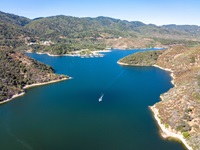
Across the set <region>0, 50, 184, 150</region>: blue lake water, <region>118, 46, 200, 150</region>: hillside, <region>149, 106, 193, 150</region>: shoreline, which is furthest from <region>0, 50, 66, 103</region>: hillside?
<region>149, 106, 193, 150</region>: shoreline

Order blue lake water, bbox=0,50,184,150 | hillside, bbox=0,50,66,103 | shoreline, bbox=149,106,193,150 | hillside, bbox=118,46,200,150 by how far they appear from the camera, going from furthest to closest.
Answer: hillside, bbox=0,50,66,103 → hillside, bbox=118,46,200,150 → shoreline, bbox=149,106,193,150 → blue lake water, bbox=0,50,184,150

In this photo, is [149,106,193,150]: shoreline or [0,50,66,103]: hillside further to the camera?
[0,50,66,103]: hillside

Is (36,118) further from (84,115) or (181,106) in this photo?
(181,106)

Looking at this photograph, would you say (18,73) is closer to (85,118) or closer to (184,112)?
(85,118)

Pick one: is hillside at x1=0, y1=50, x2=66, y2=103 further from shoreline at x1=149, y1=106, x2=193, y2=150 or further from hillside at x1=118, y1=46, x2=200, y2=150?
shoreline at x1=149, y1=106, x2=193, y2=150

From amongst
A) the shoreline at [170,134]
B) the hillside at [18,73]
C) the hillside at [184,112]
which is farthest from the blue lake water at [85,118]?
the hillside at [18,73]

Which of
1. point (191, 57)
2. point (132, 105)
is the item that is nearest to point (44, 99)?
point (132, 105)

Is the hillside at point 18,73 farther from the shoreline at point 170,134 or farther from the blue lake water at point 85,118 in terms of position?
the shoreline at point 170,134
